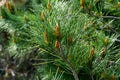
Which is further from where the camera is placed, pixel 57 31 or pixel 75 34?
pixel 75 34

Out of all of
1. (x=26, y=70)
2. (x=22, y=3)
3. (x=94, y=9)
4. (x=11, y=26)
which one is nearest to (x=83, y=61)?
(x=94, y=9)

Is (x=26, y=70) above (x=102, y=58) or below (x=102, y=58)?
below

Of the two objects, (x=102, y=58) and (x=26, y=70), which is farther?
(x=26, y=70)

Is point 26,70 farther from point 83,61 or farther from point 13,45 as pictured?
point 83,61

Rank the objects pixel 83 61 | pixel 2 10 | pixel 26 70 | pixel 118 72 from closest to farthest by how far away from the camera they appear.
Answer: pixel 83 61 → pixel 118 72 → pixel 2 10 → pixel 26 70

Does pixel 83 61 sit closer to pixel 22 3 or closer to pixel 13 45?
pixel 13 45

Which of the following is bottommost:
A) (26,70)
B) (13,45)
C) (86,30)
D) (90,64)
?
(26,70)

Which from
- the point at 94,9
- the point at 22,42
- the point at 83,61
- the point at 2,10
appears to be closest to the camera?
the point at 83,61

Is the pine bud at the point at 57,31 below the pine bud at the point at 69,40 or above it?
above

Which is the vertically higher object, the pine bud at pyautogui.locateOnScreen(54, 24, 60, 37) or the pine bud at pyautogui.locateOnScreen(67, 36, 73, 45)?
the pine bud at pyautogui.locateOnScreen(54, 24, 60, 37)
